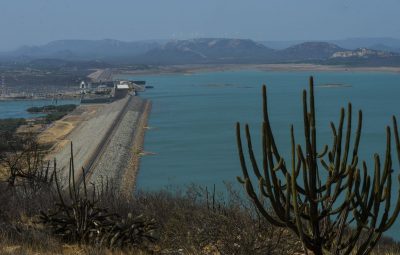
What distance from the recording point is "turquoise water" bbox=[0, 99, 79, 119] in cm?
4806

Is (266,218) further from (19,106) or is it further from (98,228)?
(19,106)

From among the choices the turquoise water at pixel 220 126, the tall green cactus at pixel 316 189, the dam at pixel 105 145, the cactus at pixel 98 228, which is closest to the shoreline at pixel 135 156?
the dam at pixel 105 145

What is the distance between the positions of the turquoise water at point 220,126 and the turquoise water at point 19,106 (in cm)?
962

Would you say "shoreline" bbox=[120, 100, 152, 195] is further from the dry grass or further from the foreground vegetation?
the dry grass

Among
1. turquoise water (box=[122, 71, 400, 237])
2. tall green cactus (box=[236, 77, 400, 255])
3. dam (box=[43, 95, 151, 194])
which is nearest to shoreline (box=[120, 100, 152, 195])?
dam (box=[43, 95, 151, 194])

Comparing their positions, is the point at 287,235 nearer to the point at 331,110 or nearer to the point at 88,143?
the point at 88,143

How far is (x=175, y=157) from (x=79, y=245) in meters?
21.4

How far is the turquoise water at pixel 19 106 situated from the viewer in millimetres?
48062

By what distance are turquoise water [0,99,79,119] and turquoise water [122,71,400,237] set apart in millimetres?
9622

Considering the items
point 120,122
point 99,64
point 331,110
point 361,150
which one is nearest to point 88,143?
point 120,122

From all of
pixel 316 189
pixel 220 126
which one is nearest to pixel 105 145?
pixel 220 126

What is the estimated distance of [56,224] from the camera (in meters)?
6.11

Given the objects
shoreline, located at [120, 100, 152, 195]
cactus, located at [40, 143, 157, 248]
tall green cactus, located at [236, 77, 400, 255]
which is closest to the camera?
tall green cactus, located at [236, 77, 400, 255]

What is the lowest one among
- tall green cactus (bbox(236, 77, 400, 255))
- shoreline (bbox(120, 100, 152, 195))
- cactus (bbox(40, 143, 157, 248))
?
shoreline (bbox(120, 100, 152, 195))
